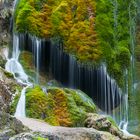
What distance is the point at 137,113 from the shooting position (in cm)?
2769

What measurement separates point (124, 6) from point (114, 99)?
7.65 m

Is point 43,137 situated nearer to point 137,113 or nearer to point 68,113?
point 68,113

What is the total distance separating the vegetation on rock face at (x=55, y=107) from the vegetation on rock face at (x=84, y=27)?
697cm

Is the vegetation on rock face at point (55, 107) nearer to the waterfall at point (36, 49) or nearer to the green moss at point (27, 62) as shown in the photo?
the green moss at point (27, 62)

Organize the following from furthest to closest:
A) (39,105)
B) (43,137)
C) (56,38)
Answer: (56,38) → (39,105) → (43,137)

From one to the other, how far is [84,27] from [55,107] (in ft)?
31.5

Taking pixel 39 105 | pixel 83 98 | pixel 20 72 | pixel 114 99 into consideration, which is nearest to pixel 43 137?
pixel 39 105

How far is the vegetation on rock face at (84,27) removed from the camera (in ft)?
89.8

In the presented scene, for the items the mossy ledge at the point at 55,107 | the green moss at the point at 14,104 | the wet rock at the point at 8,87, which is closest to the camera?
the wet rock at the point at 8,87

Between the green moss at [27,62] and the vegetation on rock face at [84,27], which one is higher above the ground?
the vegetation on rock face at [84,27]

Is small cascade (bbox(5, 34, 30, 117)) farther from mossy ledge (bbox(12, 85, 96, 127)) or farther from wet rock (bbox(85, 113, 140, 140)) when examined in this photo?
wet rock (bbox(85, 113, 140, 140))

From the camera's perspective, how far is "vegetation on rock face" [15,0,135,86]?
27.4 m

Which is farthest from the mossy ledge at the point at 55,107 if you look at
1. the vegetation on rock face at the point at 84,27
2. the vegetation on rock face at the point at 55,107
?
the vegetation on rock face at the point at 84,27

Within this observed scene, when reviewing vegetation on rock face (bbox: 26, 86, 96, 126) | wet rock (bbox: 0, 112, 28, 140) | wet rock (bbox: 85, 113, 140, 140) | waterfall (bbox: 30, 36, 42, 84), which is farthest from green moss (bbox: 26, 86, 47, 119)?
wet rock (bbox: 0, 112, 28, 140)
